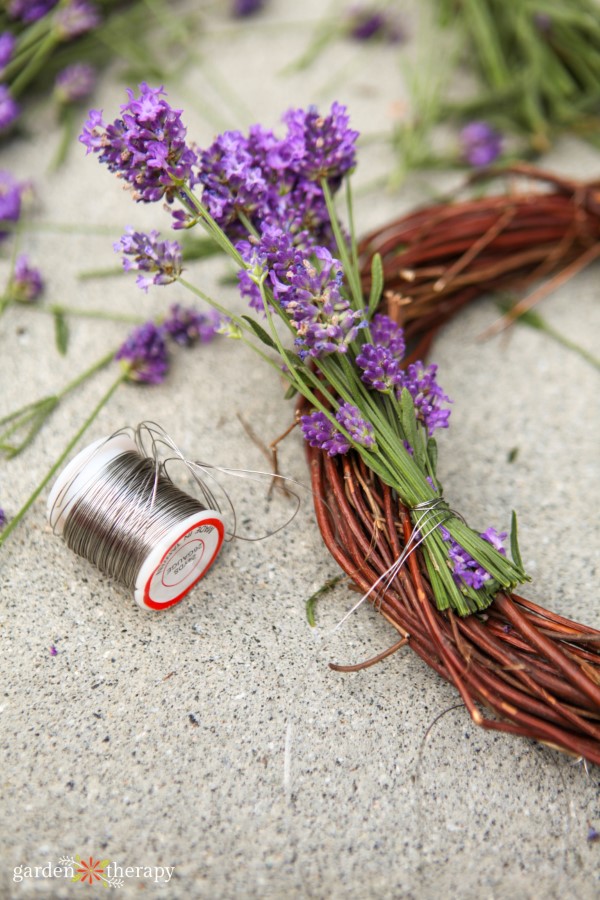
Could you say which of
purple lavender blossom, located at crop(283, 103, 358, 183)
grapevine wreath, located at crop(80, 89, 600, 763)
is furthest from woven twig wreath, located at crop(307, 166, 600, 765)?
purple lavender blossom, located at crop(283, 103, 358, 183)

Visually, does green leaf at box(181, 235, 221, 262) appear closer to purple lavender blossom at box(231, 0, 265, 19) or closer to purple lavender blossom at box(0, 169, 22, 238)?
purple lavender blossom at box(0, 169, 22, 238)

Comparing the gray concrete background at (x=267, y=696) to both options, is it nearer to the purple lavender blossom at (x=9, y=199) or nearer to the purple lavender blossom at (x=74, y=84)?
the purple lavender blossom at (x=9, y=199)

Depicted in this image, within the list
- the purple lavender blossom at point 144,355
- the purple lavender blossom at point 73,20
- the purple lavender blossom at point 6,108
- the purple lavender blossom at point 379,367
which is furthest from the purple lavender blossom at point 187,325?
the purple lavender blossom at point 73,20

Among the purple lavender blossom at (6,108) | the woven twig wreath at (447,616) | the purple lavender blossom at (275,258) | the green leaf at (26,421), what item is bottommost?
the woven twig wreath at (447,616)

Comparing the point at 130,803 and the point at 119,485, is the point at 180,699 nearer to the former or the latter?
the point at 130,803

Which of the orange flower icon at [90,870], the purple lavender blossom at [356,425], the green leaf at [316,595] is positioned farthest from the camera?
the green leaf at [316,595]

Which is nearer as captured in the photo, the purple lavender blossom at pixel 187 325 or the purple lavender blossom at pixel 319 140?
the purple lavender blossom at pixel 319 140
